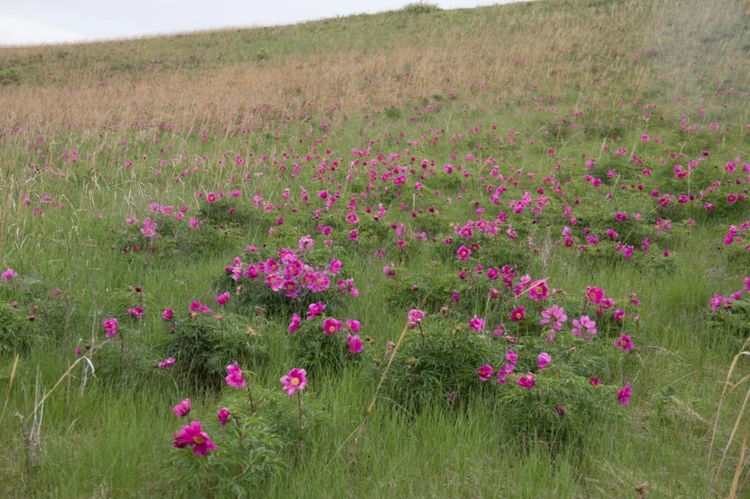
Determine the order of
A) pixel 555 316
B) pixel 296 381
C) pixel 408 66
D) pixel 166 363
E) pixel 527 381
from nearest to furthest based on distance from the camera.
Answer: pixel 296 381 → pixel 527 381 → pixel 166 363 → pixel 555 316 → pixel 408 66

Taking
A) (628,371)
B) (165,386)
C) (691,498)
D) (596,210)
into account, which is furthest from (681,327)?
(165,386)

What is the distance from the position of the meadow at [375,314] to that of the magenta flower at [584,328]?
12mm

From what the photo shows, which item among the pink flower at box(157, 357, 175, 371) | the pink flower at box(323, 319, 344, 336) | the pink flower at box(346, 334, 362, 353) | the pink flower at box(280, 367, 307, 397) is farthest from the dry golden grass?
the pink flower at box(280, 367, 307, 397)

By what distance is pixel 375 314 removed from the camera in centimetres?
328

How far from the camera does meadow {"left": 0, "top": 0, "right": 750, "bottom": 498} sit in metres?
1.92

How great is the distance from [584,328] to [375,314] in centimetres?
118

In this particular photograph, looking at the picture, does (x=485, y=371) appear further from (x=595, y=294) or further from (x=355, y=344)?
(x=595, y=294)

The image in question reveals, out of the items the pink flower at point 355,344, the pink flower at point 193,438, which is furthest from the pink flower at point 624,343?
the pink flower at point 193,438

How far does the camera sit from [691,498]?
180cm

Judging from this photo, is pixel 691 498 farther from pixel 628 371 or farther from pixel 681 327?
pixel 681 327

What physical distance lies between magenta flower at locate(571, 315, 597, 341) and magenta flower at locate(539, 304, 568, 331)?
0.07 m

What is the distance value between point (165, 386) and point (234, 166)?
4.32 meters

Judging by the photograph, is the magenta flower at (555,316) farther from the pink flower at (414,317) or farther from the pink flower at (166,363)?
the pink flower at (166,363)

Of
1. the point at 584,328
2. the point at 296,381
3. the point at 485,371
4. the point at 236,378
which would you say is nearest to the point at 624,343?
the point at 584,328
